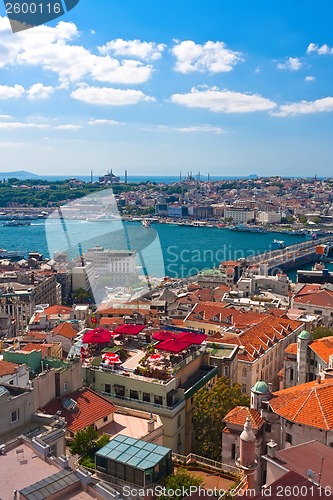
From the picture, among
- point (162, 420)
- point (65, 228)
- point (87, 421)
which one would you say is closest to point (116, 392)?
point (162, 420)

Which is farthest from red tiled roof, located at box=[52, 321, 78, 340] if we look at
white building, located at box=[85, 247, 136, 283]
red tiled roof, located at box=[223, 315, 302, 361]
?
white building, located at box=[85, 247, 136, 283]

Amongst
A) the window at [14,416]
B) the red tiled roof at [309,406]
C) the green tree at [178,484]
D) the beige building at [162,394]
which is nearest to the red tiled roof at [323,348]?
the beige building at [162,394]

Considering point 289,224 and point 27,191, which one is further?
point 27,191

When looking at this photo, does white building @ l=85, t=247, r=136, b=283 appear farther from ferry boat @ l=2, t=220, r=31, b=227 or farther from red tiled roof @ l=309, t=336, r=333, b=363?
ferry boat @ l=2, t=220, r=31, b=227

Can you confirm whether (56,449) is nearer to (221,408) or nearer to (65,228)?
(221,408)

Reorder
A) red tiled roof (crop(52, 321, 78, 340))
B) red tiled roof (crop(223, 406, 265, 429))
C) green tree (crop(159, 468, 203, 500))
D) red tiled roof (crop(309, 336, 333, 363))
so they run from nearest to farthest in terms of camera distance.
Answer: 1. green tree (crop(159, 468, 203, 500))
2. red tiled roof (crop(223, 406, 265, 429))
3. red tiled roof (crop(309, 336, 333, 363))
4. red tiled roof (crop(52, 321, 78, 340))

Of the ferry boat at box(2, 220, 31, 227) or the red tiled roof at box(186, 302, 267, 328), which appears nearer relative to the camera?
the red tiled roof at box(186, 302, 267, 328)

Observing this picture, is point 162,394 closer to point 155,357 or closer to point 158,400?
point 158,400
